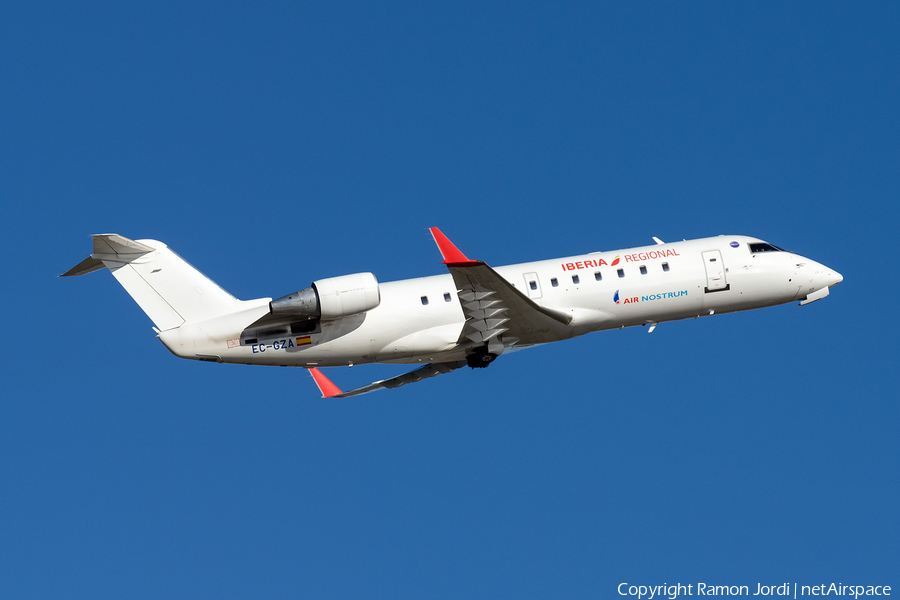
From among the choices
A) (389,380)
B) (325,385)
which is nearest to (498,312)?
(389,380)

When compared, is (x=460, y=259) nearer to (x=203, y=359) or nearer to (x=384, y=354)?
(x=384, y=354)

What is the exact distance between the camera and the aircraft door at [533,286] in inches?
1061

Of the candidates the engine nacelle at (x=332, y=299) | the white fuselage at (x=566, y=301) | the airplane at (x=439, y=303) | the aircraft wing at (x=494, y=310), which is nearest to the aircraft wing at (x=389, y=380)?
the airplane at (x=439, y=303)

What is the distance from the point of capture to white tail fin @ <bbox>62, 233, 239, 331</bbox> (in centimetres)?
2552

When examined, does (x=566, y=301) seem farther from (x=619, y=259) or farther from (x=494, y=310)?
(x=494, y=310)

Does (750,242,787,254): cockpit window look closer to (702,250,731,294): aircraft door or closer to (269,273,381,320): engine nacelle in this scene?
(702,250,731,294): aircraft door

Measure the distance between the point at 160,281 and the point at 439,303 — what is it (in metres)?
7.51

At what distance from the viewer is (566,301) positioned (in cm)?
2709

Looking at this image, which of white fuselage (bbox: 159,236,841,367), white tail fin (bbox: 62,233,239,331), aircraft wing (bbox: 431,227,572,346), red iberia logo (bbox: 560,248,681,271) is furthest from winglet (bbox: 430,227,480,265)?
white tail fin (bbox: 62,233,239,331)

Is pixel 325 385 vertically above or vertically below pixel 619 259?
below

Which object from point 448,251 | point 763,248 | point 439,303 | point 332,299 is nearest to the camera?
point 448,251

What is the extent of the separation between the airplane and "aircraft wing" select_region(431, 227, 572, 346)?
1.3 inches

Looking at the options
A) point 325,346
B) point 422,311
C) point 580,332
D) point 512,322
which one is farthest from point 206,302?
point 580,332

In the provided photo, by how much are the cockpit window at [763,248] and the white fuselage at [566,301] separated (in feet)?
0.48
